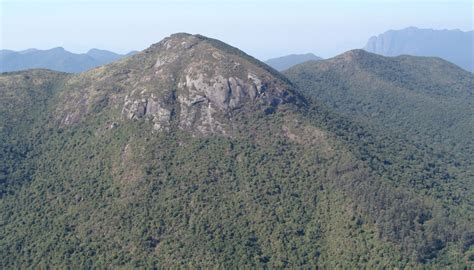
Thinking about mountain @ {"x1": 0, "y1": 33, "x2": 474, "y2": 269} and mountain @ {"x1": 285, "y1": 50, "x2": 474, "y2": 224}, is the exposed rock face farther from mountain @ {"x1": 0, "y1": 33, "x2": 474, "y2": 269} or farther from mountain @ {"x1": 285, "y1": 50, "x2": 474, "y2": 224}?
mountain @ {"x1": 285, "y1": 50, "x2": 474, "y2": 224}

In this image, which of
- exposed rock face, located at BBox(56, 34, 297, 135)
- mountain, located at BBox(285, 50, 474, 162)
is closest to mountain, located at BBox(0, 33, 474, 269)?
exposed rock face, located at BBox(56, 34, 297, 135)

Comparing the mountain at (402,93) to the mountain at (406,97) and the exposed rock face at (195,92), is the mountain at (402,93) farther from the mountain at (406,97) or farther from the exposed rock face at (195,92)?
the exposed rock face at (195,92)

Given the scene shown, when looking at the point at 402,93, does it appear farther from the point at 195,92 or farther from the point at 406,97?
the point at 195,92

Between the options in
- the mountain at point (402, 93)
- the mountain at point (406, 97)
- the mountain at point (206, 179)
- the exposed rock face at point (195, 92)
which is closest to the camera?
the mountain at point (206, 179)

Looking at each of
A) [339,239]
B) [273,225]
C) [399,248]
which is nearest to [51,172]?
[273,225]

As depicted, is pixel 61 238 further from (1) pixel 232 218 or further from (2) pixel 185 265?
(1) pixel 232 218

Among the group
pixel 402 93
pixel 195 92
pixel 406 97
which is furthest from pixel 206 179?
pixel 402 93

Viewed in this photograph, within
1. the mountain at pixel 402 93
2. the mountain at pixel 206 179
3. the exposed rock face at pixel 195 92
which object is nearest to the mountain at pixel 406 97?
the mountain at pixel 402 93
